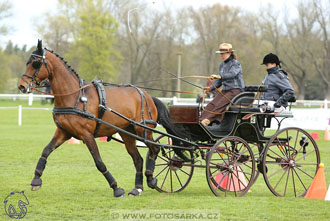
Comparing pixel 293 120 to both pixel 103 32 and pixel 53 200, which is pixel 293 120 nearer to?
pixel 103 32

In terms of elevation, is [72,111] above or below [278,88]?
below

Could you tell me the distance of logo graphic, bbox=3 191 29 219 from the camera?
557cm

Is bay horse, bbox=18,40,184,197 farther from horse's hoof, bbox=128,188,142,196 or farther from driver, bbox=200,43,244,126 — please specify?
driver, bbox=200,43,244,126

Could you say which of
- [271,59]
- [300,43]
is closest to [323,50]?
[300,43]

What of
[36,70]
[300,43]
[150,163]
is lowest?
[150,163]

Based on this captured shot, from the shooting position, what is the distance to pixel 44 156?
671 cm

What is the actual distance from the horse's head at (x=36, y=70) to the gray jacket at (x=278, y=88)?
134 inches

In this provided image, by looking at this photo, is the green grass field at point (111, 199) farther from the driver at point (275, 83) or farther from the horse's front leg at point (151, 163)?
the driver at point (275, 83)

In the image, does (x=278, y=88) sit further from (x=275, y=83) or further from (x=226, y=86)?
(x=226, y=86)

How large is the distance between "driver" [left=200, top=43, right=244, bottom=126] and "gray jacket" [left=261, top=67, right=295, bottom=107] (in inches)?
24.2

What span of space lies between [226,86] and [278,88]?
0.91 metres

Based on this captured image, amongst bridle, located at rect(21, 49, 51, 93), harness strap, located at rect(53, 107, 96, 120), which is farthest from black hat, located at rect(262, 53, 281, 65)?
bridle, located at rect(21, 49, 51, 93)

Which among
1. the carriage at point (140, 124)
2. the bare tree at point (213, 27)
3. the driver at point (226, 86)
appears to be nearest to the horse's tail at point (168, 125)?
the carriage at point (140, 124)

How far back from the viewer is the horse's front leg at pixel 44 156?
21.7 ft
